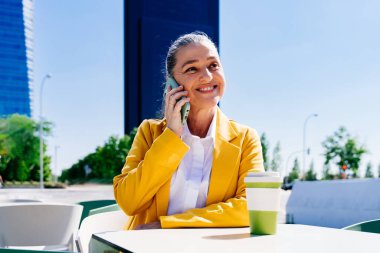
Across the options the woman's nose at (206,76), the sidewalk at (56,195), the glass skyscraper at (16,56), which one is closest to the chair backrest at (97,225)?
the woman's nose at (206,76)

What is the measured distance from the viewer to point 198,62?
7.86 ft

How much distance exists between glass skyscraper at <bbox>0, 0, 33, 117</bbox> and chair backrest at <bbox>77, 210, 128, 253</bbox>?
7113 centimetres

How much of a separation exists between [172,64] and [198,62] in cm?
18

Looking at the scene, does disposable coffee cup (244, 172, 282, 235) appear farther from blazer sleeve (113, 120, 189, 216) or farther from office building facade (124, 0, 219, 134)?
office building facade (124, 0, 219, 134)

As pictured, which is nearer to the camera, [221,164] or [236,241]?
[236,241]

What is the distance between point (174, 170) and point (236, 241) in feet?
2.39

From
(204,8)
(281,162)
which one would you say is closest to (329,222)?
(281,162)

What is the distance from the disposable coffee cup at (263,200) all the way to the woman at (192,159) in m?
0.31

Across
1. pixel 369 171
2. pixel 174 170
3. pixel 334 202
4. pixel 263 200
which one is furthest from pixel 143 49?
pixel 263 200

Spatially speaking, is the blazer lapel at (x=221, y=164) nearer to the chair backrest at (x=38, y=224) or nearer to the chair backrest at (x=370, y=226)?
the chair backrest at (x=370, y=226)

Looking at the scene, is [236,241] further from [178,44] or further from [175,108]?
[178,44]

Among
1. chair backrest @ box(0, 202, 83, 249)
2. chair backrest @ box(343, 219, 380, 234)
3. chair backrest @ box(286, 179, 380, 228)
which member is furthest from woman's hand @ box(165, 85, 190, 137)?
chair backrest @ box(286, 179, 380, 228)

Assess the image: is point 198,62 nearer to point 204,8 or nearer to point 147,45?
point 147,45

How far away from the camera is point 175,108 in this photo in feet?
7.22
